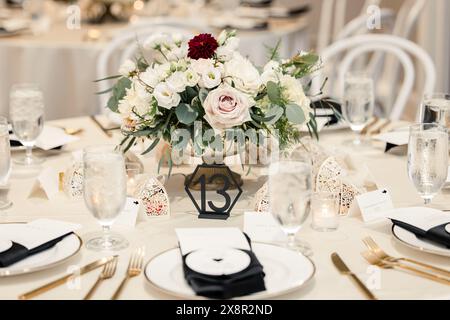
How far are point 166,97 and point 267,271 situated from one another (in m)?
0.52

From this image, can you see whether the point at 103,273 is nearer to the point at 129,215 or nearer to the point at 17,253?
the point at 17,253

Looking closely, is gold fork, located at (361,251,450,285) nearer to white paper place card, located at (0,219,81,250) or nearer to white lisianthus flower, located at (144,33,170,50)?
white paper place card, located at (0,219,81,250)

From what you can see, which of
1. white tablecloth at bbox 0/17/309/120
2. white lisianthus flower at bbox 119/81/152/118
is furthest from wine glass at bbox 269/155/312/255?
white tablecloth at bbox 0/17/309/120

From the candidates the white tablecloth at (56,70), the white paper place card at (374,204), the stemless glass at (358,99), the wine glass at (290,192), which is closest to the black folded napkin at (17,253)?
the wine glass at (290,192)

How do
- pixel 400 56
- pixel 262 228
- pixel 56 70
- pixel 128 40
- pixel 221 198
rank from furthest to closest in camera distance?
1. pixel 56 70
2. pixel 128 40
3. pixel 400 56
4. pixel 221 198
5. pixel 262 228

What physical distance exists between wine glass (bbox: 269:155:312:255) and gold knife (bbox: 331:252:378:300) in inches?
4.5

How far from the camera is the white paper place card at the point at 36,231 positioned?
61.0 inches

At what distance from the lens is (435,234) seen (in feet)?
5.12

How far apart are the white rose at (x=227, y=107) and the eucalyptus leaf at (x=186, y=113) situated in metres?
0.04

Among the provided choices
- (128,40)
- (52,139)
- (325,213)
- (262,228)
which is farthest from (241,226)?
(128,40)

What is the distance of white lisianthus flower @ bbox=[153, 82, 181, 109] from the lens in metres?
1.78

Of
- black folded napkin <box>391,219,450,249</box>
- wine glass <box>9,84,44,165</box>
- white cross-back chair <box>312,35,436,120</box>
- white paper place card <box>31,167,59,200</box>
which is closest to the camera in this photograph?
black folded napkin <box>391,219,450,249</box>

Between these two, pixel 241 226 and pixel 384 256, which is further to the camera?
pixel 241 226
